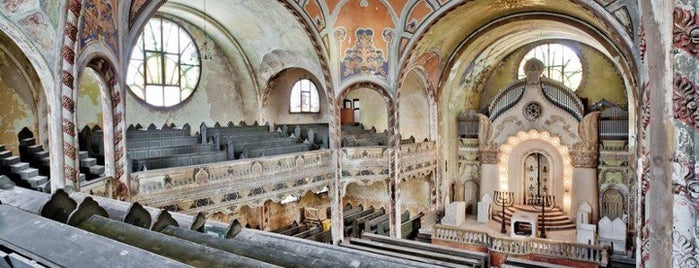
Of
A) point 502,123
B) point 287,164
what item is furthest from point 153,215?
point 502,123

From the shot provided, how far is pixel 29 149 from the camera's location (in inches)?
289

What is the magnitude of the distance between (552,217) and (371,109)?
8.06 m

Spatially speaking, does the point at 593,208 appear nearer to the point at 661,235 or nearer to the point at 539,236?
the point at 539,236

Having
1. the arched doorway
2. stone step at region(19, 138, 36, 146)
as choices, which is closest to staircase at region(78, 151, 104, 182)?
stone step at region(19, 138, 36, 146)

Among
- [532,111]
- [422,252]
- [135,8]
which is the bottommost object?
[422,252]

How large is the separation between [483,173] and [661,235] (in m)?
15.3

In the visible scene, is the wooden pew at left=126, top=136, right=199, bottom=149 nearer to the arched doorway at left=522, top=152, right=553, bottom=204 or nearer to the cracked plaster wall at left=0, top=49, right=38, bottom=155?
the cracked plaster wall at left=0, top=49, right=38, bottom=155

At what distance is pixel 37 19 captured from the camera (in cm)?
592

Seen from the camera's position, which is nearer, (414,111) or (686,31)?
(686,31)

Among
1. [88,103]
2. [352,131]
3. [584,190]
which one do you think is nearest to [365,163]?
[352,131]

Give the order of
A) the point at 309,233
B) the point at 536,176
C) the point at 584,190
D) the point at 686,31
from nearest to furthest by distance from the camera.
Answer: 1. the point at 686,31
2. the point at 309,233
3. the point at 584,190
4. the point at 536,176

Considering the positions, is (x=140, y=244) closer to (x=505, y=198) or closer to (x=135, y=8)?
(x=135, y=8)

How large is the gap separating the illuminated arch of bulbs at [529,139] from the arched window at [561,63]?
8.30 feet

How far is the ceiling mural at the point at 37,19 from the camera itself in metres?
5.67
